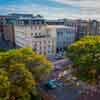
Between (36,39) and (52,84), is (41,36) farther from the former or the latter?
(52,84)

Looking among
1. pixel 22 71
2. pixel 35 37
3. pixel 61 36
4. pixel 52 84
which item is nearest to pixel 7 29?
pixel 35 37

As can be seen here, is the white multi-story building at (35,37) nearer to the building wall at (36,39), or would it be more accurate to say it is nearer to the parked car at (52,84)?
the building wall at (36,39)

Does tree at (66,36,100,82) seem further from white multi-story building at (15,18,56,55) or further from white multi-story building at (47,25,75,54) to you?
white multi-story building at (47,25,75,54)

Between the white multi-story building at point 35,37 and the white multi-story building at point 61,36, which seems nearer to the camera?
the white multi-story building at point 35,37

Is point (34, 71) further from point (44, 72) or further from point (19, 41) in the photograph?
point (19, 41)

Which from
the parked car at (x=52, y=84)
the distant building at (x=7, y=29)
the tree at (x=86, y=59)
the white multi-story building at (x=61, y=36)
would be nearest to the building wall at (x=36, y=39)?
the white multi-story building at (x=61, y=36)

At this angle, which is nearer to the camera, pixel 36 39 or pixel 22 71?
pixel 22 71
